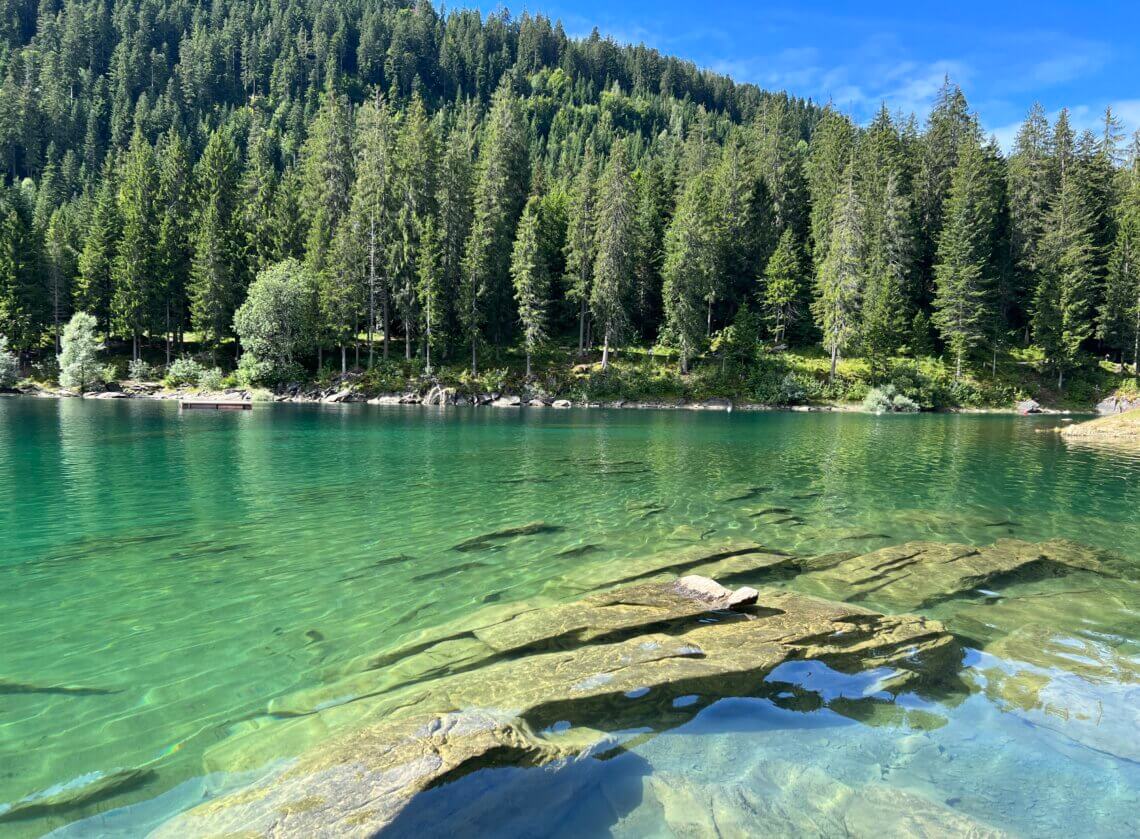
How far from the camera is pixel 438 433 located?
3381 cm

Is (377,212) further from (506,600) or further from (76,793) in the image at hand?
(76,793)

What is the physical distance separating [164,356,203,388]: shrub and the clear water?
1682 inches

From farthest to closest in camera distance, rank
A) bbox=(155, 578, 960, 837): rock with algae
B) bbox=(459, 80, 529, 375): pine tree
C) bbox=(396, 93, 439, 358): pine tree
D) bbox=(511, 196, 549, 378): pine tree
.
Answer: bbox=(396, 93, 439, 358): pine tree
bbox=(459, 80, 529, 375): pine tree
bbox=(511, 196, 549, 378): pine tree
bbox=(155, 578, 960, 837): rock with algae

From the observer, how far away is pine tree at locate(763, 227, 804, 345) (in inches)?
2712

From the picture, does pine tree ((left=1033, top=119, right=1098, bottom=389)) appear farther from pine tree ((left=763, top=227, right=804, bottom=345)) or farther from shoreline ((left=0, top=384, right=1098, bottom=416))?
pine tree ((left=763, top=227, right=804, bottom=345))

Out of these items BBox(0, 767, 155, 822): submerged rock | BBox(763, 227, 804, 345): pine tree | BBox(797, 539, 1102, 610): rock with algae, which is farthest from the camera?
BBox(763, 227, 804, 345): pine tree

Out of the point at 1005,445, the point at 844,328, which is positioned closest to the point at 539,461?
the point at 1005,445

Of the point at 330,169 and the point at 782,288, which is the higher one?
the point at 330,169

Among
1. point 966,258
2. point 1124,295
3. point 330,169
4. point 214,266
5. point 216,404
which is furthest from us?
point 330,169

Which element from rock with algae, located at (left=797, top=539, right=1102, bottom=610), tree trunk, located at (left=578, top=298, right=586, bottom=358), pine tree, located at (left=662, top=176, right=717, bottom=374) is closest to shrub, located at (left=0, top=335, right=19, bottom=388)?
tree trunk, located at (left=578, top=298, right=586, bottom=358)

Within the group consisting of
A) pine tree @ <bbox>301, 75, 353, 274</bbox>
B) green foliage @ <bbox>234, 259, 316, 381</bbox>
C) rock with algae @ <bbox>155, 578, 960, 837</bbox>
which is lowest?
rock with algae @ <bbox>155, 578, 960, 837</bbox>

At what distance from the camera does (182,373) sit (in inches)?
2451

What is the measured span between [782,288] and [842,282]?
759cm

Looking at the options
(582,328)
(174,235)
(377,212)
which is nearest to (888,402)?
(582,328)
